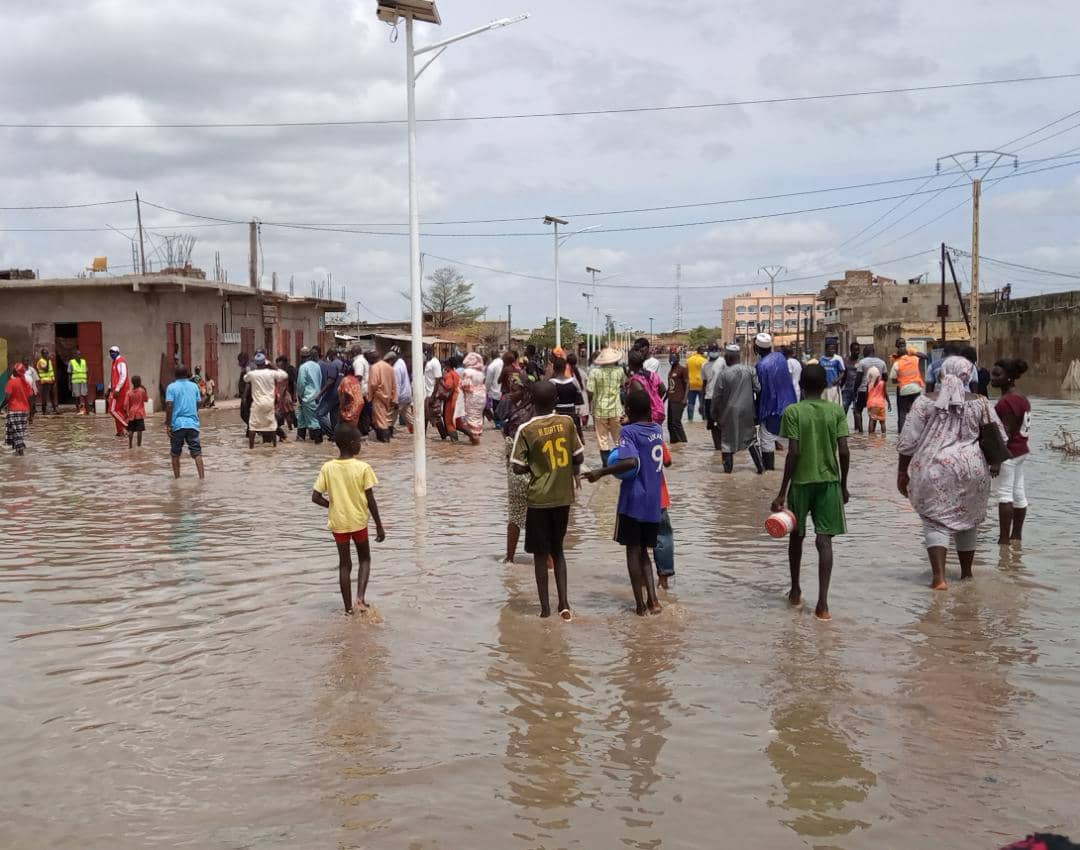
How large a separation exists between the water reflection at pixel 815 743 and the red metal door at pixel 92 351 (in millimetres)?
25583

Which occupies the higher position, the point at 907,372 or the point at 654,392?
the point at 907,372

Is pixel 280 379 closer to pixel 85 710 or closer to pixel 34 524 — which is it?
pixel 34 524

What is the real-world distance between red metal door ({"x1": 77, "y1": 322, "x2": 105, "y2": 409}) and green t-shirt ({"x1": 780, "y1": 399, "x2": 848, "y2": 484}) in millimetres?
24946

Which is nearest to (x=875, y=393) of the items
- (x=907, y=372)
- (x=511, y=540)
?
(x=907, y=372)

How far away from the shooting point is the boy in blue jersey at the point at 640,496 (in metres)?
7.04

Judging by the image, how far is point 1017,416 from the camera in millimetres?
8781

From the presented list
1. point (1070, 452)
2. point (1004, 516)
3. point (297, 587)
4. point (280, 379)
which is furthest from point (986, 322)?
point (297, 587)

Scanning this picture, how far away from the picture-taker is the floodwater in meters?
4.16

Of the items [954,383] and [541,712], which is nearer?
[541,712]

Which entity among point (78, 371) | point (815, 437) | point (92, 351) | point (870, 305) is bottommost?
point (815, 437)

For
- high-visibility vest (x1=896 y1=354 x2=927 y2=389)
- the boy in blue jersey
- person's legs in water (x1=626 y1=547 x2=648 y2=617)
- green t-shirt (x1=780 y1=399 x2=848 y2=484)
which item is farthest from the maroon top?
high-visibility vest (x1=896 y1=354 x2=927 y2=389)

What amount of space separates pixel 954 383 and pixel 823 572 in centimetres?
178

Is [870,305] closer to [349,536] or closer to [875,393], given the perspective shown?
[875,393]

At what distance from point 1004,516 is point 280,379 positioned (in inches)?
504
